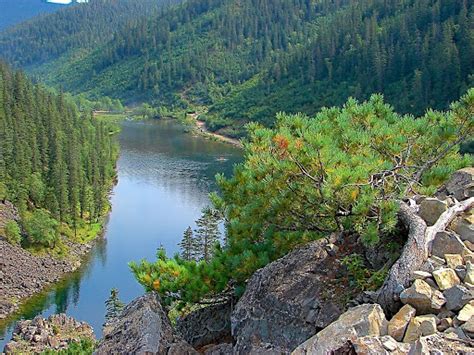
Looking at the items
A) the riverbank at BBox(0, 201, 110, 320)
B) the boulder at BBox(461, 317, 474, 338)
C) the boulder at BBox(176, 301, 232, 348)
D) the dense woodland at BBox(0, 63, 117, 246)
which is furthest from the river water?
the boulder at BBox(461, 317, 474, 338)

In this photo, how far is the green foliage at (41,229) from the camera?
46.1 metres

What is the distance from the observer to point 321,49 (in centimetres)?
11394

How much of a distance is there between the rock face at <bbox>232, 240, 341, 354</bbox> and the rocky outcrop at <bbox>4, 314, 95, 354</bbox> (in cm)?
2294

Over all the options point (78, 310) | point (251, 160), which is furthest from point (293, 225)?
point (78, 310)

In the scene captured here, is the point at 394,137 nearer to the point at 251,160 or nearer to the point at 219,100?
the point at 251,160

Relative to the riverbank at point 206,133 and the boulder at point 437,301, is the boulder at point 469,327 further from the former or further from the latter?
the riverbank at point 206,133

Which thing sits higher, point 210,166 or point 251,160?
point 251,160

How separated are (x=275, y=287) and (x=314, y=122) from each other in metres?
3.09

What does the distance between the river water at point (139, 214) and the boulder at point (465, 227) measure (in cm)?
2985

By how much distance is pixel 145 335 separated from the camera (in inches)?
374

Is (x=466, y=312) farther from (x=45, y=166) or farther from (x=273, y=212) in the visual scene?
(x=45, y=166)

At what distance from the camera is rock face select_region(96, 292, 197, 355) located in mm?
9359

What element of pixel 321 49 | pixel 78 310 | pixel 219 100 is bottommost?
pixel 78 310

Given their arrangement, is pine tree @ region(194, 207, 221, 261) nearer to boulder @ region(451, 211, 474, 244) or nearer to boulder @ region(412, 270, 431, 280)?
boulder @ region(451, 211, 474, 244)
